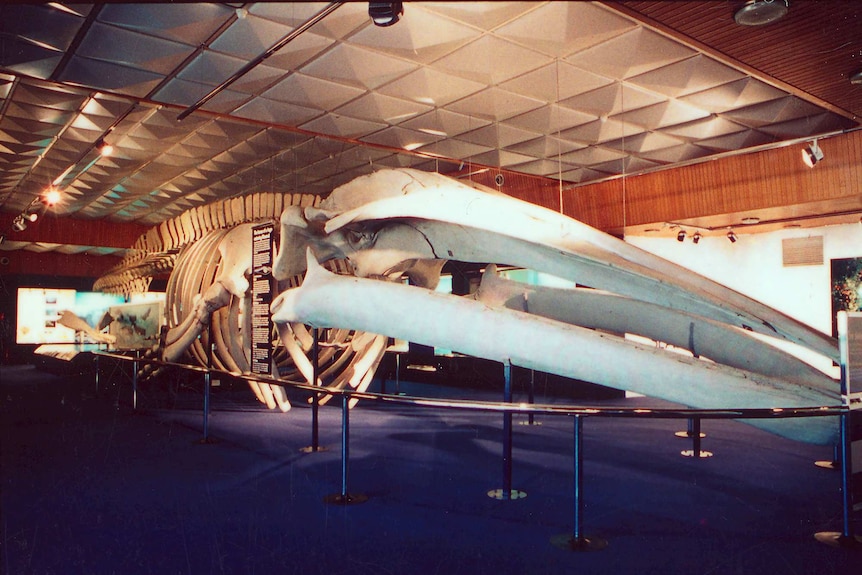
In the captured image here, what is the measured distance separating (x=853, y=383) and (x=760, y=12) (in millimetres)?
2433

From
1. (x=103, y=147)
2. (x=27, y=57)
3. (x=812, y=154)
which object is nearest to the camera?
(x=27, y=57)

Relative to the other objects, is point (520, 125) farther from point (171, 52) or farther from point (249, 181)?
point (249, 181)

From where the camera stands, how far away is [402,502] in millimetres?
4207

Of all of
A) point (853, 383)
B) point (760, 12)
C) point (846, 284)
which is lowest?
point (853, 383)

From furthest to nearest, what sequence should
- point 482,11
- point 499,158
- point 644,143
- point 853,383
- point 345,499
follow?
point 499,158, point 644,143, point 482,11, point 345,499, point 853,383

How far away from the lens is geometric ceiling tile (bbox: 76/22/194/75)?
18.3ft

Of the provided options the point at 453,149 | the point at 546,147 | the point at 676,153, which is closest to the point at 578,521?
the point at 546,147

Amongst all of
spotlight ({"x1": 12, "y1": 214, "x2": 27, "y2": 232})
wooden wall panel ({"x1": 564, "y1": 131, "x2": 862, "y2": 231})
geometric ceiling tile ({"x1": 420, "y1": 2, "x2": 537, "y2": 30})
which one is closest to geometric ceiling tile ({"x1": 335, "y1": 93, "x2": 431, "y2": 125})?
geometric ceiling tile ({"x1": 420, "y1": 2, "x2": 537, "y2": 30})

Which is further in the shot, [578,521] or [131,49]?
[131,49]

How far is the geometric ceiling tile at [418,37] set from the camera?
17.3 feet

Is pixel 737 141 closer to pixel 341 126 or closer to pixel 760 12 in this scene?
pixel 760 12

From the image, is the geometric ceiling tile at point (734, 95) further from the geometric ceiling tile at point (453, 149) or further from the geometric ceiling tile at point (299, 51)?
the geometric ceiling tile at point (299, 51)

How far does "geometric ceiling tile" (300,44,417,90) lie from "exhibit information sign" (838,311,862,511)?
14.6 ft

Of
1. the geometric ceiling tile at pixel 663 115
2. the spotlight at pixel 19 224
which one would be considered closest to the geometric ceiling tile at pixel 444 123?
the geometric ceiling tile at pixel 663 115
